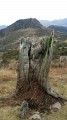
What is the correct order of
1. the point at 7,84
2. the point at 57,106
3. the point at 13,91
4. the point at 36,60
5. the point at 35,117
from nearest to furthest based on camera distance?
the point at 35,117 → the point at 57,106 → the point at 36,60 → the point at 13,91 → the point at 7,84

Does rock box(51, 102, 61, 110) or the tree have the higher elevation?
the tree

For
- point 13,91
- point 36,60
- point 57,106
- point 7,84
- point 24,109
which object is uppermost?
point 36,60

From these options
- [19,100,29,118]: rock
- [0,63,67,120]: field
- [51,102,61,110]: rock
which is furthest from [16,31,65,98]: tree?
[19,100,29,118]: rock

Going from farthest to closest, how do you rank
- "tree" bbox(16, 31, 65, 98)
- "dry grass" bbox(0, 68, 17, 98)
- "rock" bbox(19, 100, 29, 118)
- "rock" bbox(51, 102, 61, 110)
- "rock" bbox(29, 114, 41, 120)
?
"dry grass" bbox(0, 68, 17, 98) < "tree" bbox(16, 31, 65, 98) < "rock" bbox(51, 102, 61, 110) < "rock" bbox(19, 100, 29, 118) < "rock" bbox(29, 114, 41, 120)

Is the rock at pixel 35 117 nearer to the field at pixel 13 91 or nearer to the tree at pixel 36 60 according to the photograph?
the field at pixel 13 91

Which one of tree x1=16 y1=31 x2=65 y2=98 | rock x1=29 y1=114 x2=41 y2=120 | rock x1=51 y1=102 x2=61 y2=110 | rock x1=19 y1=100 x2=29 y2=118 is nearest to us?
rock x1=29 y1=114 x2=41 y2=120

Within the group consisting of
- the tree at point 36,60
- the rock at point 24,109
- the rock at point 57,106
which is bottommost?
the rock at point 57,106

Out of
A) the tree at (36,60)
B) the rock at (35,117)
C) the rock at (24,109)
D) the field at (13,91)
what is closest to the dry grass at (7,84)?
the field at (13,91)

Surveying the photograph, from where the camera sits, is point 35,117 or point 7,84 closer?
point 35,117

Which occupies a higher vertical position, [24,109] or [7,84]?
[24,109]

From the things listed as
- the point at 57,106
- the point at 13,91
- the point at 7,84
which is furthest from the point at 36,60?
the point at 7,84

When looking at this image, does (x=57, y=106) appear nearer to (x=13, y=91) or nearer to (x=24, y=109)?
(x=24, y=109)

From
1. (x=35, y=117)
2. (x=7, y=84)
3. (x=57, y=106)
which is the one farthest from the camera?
(x=7, y=84)

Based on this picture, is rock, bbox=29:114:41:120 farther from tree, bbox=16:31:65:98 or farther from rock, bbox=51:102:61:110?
tree, bbox=16:31:65:98
